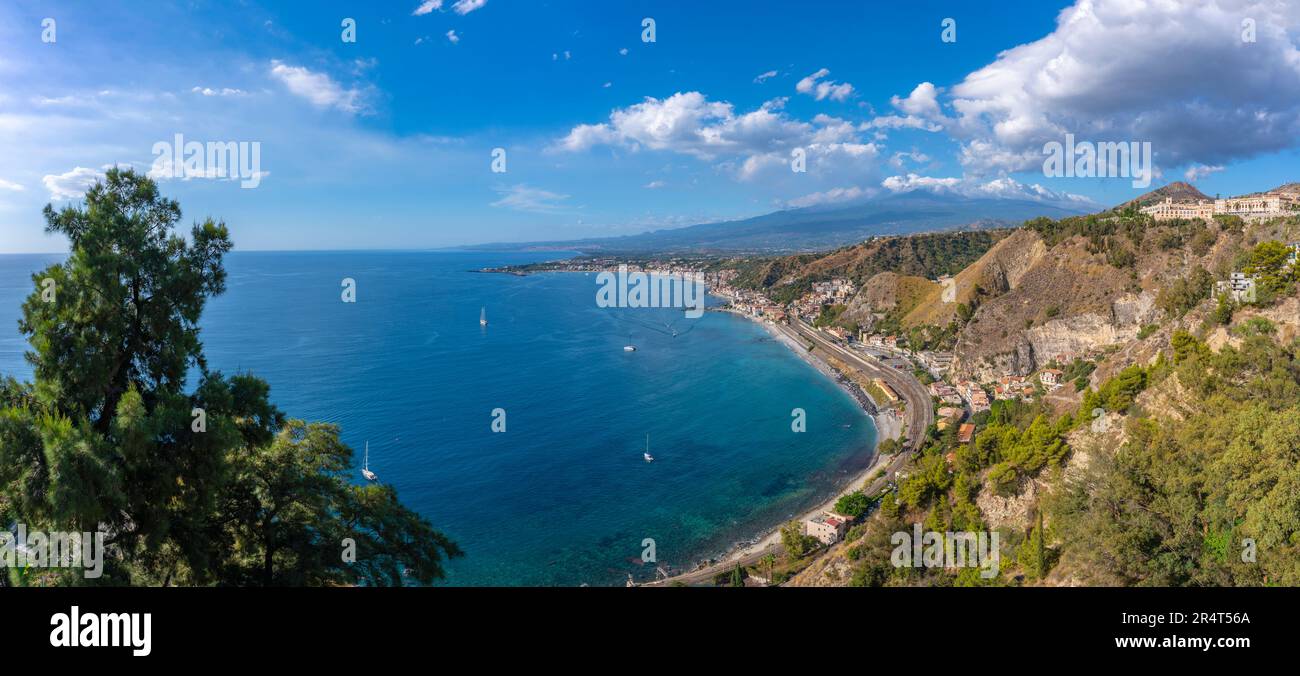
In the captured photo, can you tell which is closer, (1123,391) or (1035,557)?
(1035,557)

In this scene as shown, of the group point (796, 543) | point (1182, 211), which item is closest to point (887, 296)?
point (1182, 211)

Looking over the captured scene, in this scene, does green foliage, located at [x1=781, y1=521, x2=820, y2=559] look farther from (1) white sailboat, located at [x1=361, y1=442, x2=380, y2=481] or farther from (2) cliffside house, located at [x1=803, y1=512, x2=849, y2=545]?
(1) white sailboat, located at [x1=361, y1=442, x2=380, y2=481]

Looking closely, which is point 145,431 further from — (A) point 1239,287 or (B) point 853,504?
(A) point 1239,287

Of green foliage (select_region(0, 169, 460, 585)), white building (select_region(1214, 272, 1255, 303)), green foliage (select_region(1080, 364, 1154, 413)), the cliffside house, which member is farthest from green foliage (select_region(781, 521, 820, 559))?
green foliage (select_region(0, 169, 460, 585))

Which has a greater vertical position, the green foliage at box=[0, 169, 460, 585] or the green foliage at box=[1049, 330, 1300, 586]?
the green foliage at box=[0, 169, 460, 585]
